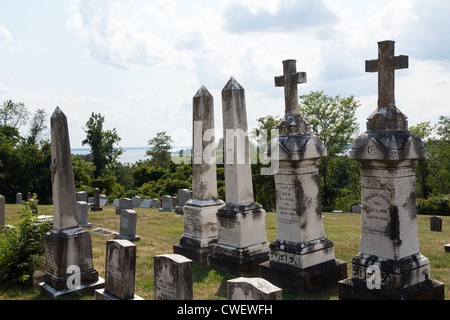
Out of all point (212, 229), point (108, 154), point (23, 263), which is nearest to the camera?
point (23, 263)

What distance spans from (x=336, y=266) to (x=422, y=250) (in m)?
4.23

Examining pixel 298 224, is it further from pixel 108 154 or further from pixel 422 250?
pixel 108 154

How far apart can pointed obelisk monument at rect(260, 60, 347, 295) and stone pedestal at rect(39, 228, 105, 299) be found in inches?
133

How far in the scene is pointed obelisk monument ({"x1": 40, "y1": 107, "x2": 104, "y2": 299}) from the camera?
23.6 ft

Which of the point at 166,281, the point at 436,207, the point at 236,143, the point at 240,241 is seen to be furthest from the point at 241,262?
the point at 436,207

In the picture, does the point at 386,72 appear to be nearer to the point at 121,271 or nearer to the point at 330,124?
the point at 121,271

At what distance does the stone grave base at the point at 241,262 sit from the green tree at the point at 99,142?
42462mm

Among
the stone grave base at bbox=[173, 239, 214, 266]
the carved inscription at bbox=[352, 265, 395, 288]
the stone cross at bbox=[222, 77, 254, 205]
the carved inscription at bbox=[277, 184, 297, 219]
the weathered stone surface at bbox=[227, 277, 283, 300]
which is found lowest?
the stone grave base at bbox=[173, 239, 214, 266]

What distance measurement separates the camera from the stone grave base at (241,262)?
8.10 metres

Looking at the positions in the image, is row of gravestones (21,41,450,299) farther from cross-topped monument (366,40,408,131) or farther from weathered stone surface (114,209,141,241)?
weathered stone surface (114,209,141,241)

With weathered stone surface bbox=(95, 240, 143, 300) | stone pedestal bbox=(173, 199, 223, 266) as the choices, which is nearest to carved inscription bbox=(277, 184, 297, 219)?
stone pedestal bbox=(173, 199, 223, 266)

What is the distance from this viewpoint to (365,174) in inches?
238
